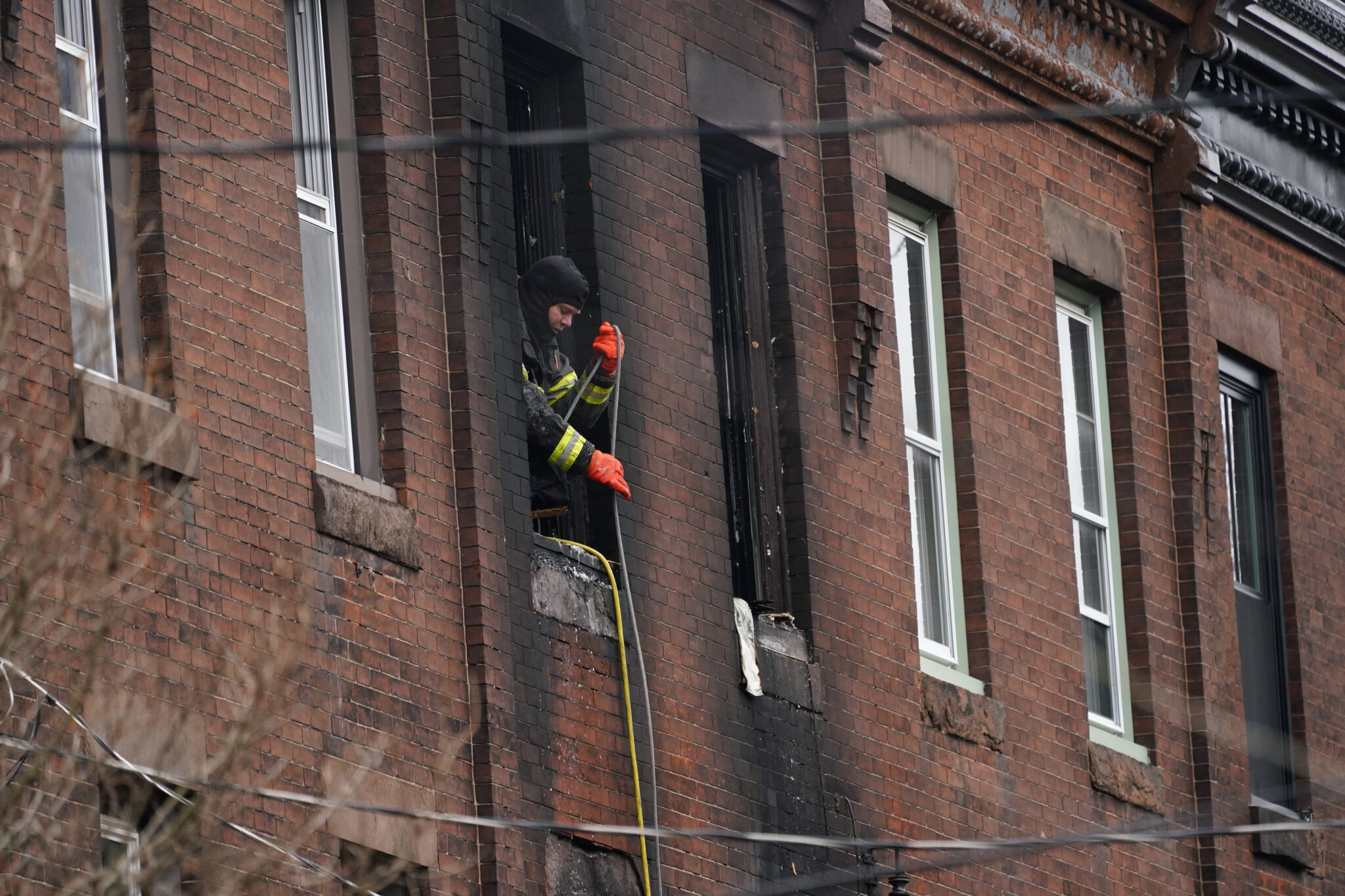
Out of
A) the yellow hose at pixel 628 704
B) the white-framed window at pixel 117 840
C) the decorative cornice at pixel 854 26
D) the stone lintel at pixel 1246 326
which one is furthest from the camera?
the stone lintel at pixel 1246 326

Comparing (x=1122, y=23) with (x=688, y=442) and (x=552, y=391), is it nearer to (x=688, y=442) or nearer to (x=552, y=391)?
(x=688, y=442)

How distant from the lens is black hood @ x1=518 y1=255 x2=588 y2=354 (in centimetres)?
1612

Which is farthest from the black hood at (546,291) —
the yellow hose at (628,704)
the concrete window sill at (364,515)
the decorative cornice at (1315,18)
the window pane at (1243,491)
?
the decorative cornice at (1315,18)

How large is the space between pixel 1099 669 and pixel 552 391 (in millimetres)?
6201

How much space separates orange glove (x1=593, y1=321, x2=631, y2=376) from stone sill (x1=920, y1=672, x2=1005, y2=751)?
3.24 metres

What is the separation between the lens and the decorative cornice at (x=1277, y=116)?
22.6m

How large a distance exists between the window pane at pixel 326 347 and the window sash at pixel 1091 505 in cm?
719

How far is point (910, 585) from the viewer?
1902cm

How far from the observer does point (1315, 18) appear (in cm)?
2342

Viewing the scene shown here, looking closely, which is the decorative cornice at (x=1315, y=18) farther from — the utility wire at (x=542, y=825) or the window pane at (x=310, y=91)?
the window pane at (x=310, y=91)

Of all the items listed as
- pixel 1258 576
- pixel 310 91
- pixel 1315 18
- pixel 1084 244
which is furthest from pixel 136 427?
pixel 1315 18

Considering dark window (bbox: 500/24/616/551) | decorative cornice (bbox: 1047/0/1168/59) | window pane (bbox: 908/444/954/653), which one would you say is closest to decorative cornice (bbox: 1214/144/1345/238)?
decorative cornice (bbox: 1047/0/1168/59)

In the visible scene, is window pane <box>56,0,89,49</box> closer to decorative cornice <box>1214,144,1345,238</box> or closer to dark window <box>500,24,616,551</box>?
dark window <box>500,24,616,551</box>

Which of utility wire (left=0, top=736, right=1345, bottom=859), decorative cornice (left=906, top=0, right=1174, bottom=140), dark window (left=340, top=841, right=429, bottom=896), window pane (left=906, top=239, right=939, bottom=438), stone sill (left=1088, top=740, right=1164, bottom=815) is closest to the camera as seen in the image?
utility wire (left=0, top=736, right=1345, bottom=859)
